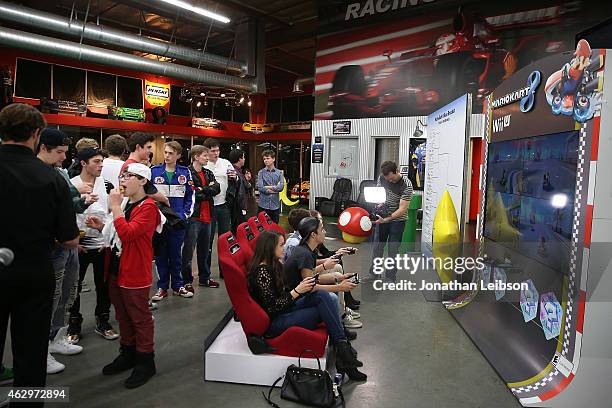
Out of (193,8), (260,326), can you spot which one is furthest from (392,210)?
(193,8)

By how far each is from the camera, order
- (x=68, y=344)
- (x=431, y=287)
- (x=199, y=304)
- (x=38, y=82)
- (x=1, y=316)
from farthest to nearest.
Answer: (x=38, y=82), (x=199, y=304), (x=431, y=287), (x=68, y=344), (x=1, y=316)

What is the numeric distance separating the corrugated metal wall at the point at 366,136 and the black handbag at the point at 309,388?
8068 millimetres

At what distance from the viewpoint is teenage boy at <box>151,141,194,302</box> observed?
12.9 feet

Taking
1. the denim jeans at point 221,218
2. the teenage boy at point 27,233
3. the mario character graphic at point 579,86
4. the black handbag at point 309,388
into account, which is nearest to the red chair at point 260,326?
the black handbag at point 309,388

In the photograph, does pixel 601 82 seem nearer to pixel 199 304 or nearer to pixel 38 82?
pixel 199 304

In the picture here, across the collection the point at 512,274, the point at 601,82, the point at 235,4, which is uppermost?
the point at 235,4

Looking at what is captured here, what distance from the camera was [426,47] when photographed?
31.6ft

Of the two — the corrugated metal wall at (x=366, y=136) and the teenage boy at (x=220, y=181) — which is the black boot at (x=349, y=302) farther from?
the corrugated metal wall at (x=366, y=136)

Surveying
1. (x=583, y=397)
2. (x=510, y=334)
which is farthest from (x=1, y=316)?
(x=510, y=334)

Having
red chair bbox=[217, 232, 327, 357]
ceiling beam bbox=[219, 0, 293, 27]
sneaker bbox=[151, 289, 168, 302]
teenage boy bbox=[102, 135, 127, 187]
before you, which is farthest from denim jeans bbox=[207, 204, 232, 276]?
ceiling beam bbox=[219, 0, 293, 27]

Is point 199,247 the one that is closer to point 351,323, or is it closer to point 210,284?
point 210,284

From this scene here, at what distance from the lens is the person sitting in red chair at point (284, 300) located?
2613 mm

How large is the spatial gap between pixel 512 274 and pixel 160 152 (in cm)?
1307

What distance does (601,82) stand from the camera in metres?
2.15
